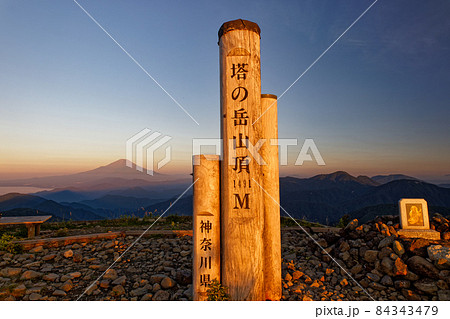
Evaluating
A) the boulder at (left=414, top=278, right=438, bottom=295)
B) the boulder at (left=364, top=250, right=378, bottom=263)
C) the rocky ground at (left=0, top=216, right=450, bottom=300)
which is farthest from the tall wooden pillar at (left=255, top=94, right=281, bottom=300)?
the boulder at (left=414, top=278, right=438, bottom=295)

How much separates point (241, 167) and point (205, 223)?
1029 mm

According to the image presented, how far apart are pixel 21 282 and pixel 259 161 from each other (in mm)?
4861

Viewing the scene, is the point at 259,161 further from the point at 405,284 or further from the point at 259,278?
the point at 405,284

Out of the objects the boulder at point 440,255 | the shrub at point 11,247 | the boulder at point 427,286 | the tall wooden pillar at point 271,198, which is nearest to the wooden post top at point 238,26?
the tall wooden pillar at point 271,198

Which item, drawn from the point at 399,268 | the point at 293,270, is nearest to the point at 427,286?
the point at 399,268

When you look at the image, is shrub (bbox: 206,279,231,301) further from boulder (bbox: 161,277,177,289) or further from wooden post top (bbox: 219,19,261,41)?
wooden post top (bbox: 219,19,261,41)

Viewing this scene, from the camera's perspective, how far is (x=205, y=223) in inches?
150

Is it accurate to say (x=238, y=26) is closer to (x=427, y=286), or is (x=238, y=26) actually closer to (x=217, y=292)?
(x=217, y=292)

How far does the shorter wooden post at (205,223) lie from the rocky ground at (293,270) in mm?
599

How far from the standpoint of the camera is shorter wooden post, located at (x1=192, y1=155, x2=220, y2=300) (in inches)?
147

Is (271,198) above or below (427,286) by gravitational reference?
above

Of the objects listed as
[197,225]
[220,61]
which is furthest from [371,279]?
[220,61]

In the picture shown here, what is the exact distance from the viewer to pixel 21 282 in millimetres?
4520
